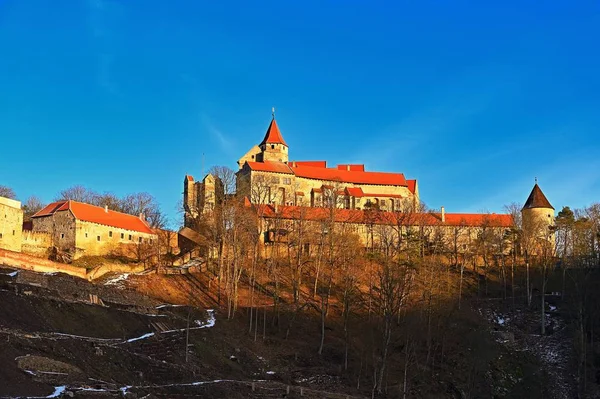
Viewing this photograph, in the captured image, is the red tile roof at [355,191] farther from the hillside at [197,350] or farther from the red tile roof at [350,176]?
the hillside at [197,350]

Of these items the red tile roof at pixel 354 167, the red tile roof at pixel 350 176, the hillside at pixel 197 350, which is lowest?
the hillside at pixel 197 350

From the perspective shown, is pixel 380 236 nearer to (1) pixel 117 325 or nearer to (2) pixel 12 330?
(1) pixel 117 325

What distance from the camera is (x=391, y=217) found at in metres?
87.5

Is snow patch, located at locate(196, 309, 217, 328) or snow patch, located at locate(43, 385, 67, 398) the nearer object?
snow patch, located at locate(43, 385, 67, 398)

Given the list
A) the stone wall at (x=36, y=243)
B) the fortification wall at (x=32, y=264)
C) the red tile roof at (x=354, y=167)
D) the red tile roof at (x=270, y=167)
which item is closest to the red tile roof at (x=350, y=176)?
the red tile roof at (x=270, y=167)

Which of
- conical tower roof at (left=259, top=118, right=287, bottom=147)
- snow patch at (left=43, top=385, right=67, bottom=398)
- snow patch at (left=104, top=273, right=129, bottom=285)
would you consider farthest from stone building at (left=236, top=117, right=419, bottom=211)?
snow patch at (left=43, top=385, right=67, bottom=398)

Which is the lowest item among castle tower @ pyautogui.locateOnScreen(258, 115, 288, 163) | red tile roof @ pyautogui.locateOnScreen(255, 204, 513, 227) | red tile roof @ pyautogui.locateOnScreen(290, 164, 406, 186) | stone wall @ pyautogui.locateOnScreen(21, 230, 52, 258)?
stone wall @ pyautogui.locateOnScreen(21, 230, 52, 258)

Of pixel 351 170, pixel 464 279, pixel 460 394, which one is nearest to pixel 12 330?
pixel 460 394

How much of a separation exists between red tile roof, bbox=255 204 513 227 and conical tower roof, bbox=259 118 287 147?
1943 cm

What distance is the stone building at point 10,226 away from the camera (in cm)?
5781

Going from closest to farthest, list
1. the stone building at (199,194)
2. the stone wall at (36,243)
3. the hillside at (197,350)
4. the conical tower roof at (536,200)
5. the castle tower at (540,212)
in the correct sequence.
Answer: the hillside at (197,350) → the stone wall at (36,243) → the stone building at (199,194) → the castle tower at (540,212) → the conical tower roof at (536,200)

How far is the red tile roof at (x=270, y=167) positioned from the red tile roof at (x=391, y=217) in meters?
10.3

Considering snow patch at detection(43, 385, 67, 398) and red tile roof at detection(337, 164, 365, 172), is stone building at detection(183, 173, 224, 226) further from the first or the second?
snow patch at detection(43, 385, 67, 398)

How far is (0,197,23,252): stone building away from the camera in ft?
190
